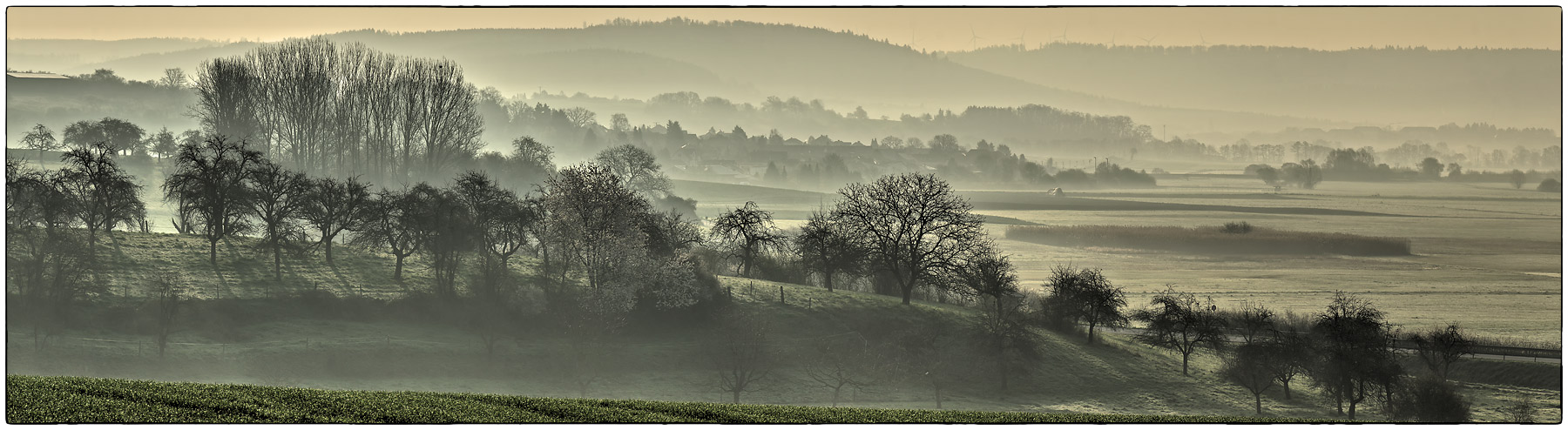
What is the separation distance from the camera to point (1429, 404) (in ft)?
90.6

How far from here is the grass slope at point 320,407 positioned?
16234 millimetres

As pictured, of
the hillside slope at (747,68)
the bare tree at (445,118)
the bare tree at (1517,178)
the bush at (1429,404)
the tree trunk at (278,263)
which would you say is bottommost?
the bush at (1429,404)

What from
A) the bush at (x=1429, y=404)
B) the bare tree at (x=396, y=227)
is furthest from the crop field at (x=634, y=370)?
the bare tree at (x=396, y=227)

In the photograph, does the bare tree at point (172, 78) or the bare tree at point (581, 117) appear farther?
the bare tree at point (581, 117)

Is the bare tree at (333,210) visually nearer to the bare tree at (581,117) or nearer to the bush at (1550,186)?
the bare tree at (581,117)

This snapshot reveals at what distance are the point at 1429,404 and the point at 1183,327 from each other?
6.77m

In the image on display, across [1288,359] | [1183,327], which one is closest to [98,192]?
[1183,327]

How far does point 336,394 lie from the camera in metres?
17.8

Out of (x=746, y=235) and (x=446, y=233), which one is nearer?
(x=446, y=233)

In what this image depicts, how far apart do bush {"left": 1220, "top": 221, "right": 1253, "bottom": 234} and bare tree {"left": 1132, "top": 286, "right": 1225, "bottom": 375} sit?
11584 mm

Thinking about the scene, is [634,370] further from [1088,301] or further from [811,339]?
[1088,301]

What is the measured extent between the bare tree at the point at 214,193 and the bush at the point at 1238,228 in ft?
126

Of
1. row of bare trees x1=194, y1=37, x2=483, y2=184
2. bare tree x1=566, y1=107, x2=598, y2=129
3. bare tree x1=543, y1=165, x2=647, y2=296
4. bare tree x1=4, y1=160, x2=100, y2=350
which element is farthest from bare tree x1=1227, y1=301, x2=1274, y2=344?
bare tree x1=4, y1=160, x2=100, y2=350

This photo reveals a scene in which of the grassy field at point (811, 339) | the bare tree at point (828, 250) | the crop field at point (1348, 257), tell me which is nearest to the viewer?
the grassy field at point (811, 339)
